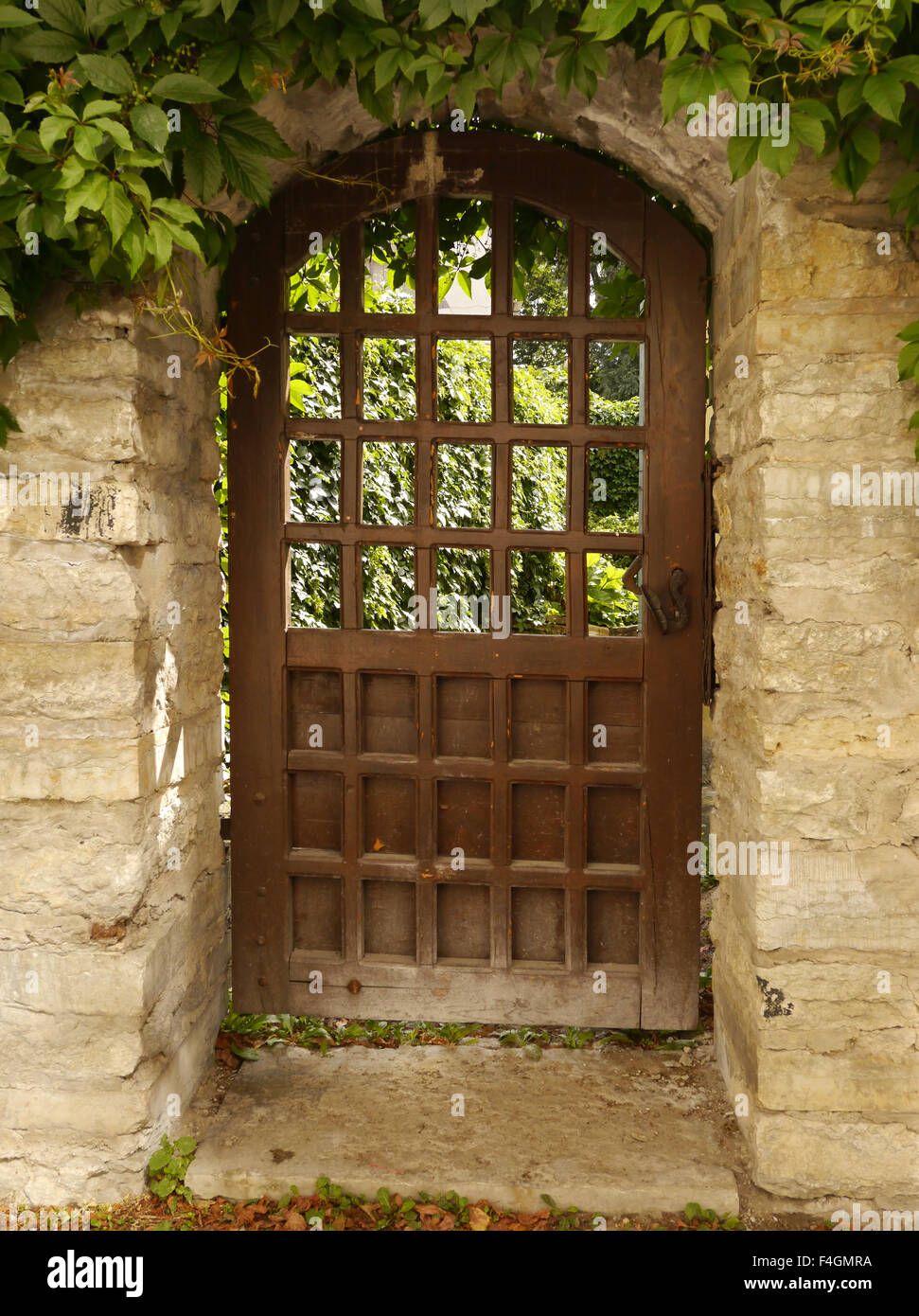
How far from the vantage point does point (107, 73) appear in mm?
2061

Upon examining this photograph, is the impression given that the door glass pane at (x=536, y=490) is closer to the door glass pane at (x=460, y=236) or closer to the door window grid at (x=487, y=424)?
the door glass pane at (x=460, y=236)

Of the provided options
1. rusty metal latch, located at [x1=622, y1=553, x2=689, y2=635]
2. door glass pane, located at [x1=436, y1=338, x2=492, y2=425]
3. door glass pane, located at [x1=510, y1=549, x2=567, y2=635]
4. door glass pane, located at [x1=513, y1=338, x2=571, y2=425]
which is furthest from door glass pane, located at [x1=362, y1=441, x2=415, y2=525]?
rusty metal latch, located at [x1=622, y1=553, x2=689, y2=635]

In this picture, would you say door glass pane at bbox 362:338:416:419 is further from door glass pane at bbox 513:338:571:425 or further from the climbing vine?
the climbing vine

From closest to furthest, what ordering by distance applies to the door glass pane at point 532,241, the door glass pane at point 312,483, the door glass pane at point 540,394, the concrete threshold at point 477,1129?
the concrete threshold at point 477,1129
the door glass pane at point 532,241
the door glass pane at point 312,483
the door glass pane at point 540,394

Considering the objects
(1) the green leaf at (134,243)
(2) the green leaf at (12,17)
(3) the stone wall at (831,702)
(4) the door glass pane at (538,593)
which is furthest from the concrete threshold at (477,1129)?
(4) the door glass pane at (538,593)

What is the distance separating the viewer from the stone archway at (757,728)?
7.61 feet

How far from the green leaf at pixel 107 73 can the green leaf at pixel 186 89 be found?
55 mm

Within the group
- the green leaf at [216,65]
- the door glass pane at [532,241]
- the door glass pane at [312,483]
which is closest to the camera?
the green leaf at [216,65]

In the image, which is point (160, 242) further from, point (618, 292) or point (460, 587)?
point (460, 587)

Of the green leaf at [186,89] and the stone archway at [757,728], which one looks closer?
the green leaf at [186,89]

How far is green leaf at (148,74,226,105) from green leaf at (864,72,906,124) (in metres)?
1.32

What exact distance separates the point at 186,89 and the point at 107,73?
6.3 inches

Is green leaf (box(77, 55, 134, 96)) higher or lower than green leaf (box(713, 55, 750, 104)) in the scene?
higher

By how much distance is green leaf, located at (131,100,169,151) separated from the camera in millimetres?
2057
